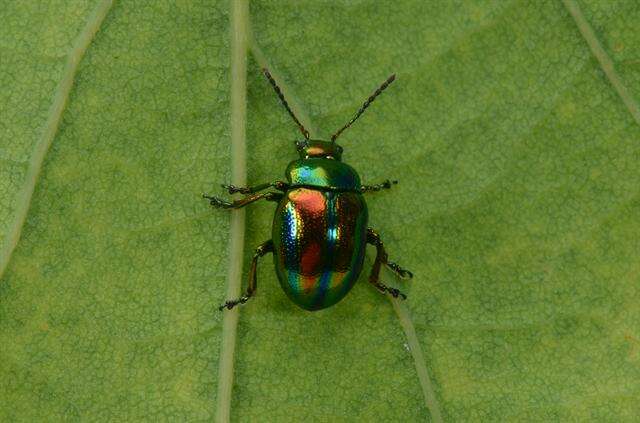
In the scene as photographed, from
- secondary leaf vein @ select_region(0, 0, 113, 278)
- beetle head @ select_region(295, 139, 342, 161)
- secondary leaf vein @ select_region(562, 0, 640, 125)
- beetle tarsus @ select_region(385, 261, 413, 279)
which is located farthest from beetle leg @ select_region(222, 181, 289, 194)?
secondary leaf vein @ select_region(562, 0, 640, 125)

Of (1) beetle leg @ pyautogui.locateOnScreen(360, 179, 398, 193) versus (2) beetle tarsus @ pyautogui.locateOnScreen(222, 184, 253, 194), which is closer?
(2) beetle tarsus @ pyautogui.locateOnScreen(222, 184, 253, 194)

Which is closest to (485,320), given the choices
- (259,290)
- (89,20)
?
(259,290)

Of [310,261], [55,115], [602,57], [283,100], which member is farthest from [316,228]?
[602,57]

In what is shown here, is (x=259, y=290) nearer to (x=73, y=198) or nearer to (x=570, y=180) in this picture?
(x=73, y=198)

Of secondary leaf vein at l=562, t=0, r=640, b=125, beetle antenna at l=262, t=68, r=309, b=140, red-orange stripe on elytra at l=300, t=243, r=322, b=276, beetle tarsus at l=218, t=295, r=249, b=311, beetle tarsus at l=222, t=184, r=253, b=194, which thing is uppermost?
secondary leaf vein at l=562, t=0, r=640, b=125

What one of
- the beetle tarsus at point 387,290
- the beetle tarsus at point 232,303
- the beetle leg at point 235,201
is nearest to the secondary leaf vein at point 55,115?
the beetle leg at point 235,201

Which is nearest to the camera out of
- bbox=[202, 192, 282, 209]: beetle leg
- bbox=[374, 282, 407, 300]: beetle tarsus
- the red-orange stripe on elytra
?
the red-orange stripe on elytra

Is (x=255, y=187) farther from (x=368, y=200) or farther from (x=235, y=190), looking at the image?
(x=368, y=200)

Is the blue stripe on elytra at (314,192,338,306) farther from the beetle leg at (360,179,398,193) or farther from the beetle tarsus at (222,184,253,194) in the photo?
the beetle tarsus at (222,184,253,194)
